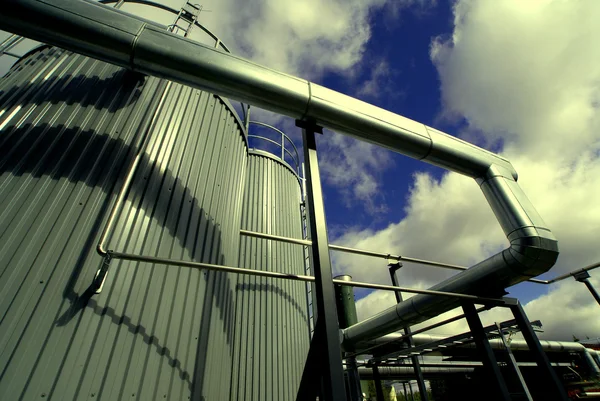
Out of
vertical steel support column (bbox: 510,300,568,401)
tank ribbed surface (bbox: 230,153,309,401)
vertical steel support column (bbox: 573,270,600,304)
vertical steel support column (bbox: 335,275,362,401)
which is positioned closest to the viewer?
vertical steel support column (bbox: 510,300,568,401)

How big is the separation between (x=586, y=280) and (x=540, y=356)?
7.16 feet

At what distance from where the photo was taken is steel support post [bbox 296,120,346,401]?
7.28 ft

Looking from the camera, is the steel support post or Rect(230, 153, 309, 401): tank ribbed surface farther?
Rect(230, 153, 309, 401): tank ribbed surface

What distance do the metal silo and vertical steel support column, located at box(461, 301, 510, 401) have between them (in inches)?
125

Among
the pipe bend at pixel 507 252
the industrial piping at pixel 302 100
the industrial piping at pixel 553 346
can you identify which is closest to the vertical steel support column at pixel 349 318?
the industrial piping at pixel 553 346

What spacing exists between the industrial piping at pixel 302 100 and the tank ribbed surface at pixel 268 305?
107 inches

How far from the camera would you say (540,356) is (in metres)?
4.05

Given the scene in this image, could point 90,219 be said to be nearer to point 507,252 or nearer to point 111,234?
point 111,234

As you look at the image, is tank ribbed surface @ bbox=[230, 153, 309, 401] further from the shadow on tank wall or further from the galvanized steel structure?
the shadow on tank wall

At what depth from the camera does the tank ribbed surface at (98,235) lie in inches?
85.7

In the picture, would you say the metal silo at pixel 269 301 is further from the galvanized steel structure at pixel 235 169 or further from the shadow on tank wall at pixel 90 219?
the shadow on tank wall at pixel 90 219

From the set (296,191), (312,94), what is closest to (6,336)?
(312,94)

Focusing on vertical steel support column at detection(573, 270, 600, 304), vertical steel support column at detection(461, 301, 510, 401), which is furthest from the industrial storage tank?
vertical steel support column at detection(573, 270, 600, 304)

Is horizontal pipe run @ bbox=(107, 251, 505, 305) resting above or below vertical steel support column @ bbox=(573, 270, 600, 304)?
below
